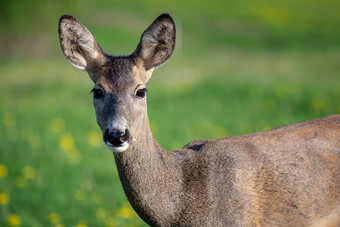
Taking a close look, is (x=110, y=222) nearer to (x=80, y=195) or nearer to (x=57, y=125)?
(x=80, y=195)

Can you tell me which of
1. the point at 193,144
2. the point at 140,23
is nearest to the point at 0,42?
the point at 140,23

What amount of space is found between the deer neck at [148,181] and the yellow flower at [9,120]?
22.3ft

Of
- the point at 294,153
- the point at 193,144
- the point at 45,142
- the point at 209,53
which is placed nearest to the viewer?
the point at 294,153

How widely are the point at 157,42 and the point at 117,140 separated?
1080 millimetres

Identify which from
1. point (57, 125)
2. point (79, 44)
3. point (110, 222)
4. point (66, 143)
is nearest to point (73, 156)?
point (66, 143)

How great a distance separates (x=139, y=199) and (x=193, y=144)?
814 mm

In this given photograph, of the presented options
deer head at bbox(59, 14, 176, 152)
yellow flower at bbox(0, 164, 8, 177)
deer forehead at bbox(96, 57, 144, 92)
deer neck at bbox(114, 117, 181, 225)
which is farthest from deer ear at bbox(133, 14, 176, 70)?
yellow flower at bbox(0, 164, 8, 177)

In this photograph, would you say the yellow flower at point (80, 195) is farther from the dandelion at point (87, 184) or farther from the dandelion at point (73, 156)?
the dandelion at point (73, 156)

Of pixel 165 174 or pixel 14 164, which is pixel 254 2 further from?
pixel 165 174

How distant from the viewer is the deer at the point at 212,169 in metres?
3.70

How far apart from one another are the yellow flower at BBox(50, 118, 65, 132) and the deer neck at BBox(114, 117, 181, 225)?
616 cm

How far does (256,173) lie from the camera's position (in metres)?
3.84

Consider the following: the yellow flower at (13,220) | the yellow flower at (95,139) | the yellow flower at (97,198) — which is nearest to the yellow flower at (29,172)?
the yellow flower at (97,198)

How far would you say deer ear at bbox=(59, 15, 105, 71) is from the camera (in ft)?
13.7
